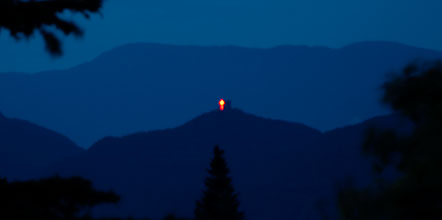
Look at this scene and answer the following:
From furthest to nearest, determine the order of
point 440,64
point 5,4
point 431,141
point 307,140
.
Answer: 1. point 307,140
2. point 440,64
3. point 431,141
4. point 5,4

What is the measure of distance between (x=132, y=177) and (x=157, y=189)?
13551mm

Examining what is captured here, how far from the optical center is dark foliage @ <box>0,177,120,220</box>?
8.54 metres

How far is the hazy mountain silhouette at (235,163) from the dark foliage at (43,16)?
11773cm

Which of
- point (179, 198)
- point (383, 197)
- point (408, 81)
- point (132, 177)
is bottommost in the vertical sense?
point (383, 197)

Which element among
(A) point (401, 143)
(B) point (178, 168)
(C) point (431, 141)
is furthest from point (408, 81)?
(B) point (178, 168)

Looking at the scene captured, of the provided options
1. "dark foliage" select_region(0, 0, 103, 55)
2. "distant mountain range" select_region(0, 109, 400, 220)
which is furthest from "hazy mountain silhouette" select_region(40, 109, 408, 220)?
"dark foliage" select_region(0, 0, 103, 55)

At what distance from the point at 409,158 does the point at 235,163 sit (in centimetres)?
15469

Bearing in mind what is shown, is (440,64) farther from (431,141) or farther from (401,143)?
(431,141)

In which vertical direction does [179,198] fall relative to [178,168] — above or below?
below

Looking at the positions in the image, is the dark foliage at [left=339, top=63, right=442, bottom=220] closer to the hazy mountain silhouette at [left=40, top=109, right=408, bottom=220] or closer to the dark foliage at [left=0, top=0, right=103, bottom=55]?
the dark foliage at [left=0, top=0, right=103, bottom=55]

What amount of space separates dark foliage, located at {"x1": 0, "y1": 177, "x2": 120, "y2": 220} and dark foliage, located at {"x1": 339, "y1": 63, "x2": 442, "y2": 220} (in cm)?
496

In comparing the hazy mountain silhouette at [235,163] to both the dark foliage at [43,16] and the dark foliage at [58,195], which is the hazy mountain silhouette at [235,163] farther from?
the dark foliage at [43,16]

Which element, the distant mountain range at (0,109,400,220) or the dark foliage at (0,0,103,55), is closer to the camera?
the dark foliage at (0,0,103,55)

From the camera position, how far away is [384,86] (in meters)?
12.9
